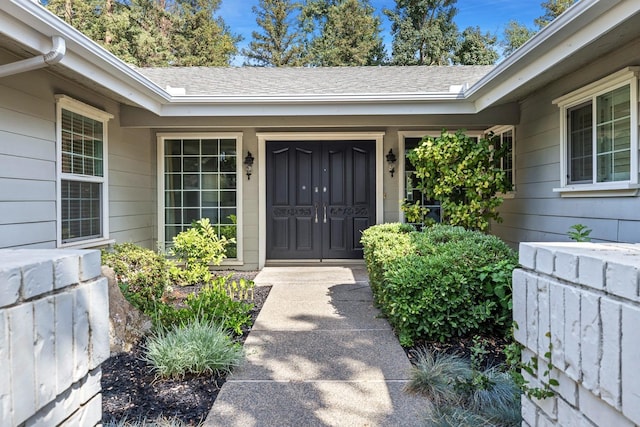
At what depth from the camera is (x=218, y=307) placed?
3.90m

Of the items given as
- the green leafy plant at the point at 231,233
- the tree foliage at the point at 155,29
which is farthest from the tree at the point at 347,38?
the green leafy plant at the point at 231,233

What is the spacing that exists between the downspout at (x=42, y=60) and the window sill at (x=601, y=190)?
4732 millimetres

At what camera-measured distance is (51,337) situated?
1.20 metres

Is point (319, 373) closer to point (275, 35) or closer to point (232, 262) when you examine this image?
point (232, 262)

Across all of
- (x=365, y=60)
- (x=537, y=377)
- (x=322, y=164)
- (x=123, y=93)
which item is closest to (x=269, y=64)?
(x=365, y=60)

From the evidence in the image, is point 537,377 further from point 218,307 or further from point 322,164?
point 322,164

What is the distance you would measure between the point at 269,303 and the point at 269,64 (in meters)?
18.2

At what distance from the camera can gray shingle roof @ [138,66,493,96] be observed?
6.78m

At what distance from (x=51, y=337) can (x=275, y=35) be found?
21696 millimetres

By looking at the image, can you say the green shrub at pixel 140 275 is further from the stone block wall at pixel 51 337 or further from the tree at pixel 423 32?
the tree at pixel 423 32

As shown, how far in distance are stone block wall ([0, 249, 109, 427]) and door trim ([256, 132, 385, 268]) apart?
5574 millimetres

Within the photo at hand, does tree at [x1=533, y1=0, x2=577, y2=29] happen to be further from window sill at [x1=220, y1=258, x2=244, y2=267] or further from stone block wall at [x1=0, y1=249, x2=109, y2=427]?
stone block wall at [x1=0, y1=249, x2=109, y2=427]

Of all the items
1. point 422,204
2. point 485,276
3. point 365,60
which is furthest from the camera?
point 365,60

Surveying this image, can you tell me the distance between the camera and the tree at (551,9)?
19562mm
